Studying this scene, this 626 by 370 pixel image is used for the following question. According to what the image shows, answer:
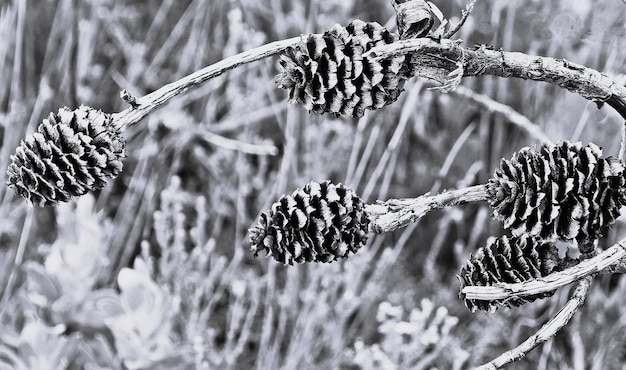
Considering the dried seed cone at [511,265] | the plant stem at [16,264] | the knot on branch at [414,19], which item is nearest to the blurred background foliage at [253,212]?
the plant stem at [16,264]

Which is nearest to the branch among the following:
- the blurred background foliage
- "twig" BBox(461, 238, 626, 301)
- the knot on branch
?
the knot on branch

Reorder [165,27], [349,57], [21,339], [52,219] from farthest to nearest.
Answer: [165,27] < [52,219] < [21,339] < [349,57]

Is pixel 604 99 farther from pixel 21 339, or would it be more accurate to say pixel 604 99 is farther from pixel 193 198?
pixel 193 198

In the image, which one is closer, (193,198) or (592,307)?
(592,307)

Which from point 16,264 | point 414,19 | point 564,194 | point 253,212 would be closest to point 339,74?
point 414,19

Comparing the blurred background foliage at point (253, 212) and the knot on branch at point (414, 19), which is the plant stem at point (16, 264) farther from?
the knot on branch at point (414, 19)

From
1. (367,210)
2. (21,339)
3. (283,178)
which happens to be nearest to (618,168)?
(367,210)
